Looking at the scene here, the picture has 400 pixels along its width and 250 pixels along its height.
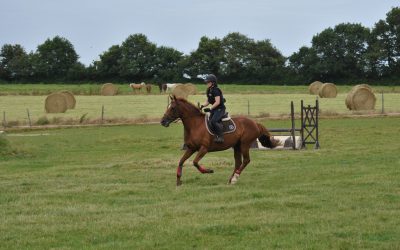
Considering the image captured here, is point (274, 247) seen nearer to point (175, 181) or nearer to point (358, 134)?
point (175, 181)

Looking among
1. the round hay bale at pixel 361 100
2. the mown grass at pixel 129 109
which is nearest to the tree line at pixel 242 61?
the mown grass at pixel 129 109

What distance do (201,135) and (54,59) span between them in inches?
3857

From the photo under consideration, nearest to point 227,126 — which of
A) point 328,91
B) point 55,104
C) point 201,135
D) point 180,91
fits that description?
point 201,135

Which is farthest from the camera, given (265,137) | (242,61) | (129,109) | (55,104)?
(242,61)

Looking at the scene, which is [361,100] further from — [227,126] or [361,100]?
[227,126]

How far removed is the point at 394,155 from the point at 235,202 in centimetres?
889

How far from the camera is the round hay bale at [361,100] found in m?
43.8

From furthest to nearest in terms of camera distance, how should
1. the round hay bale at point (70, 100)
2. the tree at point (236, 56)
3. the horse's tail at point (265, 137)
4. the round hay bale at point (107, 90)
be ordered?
the tree at point (236, 56)
the round hay bale at point (107, 90)
the round hay bale at point (70, 100)
the horse's tail at point (265, 137)

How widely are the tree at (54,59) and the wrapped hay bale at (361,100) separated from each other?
6516 cm

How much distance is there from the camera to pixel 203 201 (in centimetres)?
1305

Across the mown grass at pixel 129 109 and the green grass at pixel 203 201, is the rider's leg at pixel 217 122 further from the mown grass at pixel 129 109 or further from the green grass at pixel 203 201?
the mown grass at pixel 129 109

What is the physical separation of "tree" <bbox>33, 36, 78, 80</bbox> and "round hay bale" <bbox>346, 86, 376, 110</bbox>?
6517 cm

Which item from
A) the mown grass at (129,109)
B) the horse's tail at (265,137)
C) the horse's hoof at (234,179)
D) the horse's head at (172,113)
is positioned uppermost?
the horse's head at (172,113)

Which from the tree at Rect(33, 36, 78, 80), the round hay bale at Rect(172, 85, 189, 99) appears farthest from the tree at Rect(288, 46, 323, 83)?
the round hay bale at Rect(172, 85, 189, 99)
